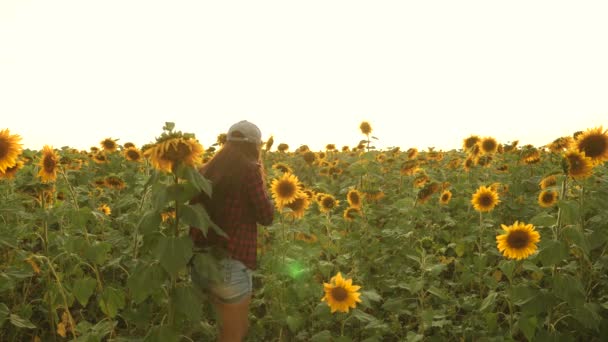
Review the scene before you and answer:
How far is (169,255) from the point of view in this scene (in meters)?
3.21

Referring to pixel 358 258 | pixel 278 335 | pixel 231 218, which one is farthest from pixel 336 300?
pixel 358 258

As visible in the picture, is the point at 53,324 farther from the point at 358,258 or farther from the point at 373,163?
the point at 373,163

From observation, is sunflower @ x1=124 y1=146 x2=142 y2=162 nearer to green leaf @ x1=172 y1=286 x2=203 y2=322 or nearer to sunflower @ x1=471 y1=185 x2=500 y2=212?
green leaf @ x1=172 y1=286 x2=203 y2=322

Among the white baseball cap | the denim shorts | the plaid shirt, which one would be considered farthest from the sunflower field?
the white baseball cap

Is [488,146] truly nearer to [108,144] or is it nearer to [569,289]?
[569,289]

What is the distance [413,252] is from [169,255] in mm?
3468

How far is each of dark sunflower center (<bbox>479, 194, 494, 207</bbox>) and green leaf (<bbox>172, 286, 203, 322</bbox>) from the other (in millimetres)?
3579

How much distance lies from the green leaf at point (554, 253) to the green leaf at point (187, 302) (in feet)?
8.27

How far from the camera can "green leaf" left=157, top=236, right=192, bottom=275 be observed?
3.19 meters

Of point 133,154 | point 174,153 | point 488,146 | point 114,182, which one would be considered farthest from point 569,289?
point 133,154

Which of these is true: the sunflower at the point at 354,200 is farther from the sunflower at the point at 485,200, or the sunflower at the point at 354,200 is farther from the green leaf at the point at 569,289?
the green leaf at the point at 569,289

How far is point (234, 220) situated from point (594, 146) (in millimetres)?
3029

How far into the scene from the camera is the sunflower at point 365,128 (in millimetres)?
9625

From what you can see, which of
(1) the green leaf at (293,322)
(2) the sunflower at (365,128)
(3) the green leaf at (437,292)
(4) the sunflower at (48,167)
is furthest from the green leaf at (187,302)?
(2) the sunflower at (365,128)
